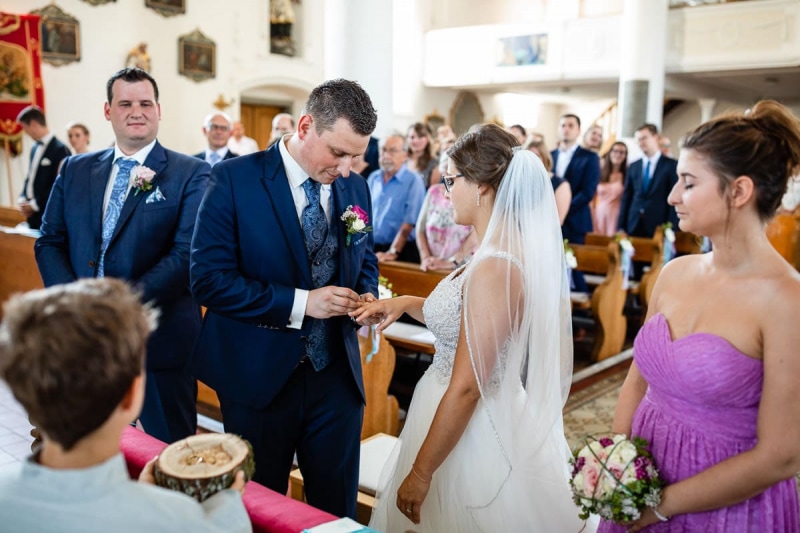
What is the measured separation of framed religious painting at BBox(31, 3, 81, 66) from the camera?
406 inches

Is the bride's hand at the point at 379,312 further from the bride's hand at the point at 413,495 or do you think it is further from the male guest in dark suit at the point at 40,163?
the male guest in dark suit at the point at 40,163

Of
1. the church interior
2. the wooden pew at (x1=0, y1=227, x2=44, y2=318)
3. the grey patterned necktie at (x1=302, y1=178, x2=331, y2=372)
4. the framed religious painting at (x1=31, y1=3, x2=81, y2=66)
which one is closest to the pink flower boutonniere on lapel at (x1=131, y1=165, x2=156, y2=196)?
the grey patterned necktie at (x1=302, y1=178, x2=331, y2=372)

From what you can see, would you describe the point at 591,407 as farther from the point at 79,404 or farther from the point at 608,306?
the point at 79,404

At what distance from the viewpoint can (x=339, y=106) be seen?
2.18m

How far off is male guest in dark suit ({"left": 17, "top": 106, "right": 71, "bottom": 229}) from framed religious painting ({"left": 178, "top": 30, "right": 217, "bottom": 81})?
466 centimetres

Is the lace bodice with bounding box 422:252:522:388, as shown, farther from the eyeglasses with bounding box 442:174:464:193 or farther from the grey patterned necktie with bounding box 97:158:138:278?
the grey patterned necktie with bounding box 97:158:138:278

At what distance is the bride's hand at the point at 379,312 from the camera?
A: 228 centimetres

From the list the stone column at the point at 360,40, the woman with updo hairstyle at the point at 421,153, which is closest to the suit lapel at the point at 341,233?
the woman with updo hairstyle at the point at 421,153

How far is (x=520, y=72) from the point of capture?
49.8 feet

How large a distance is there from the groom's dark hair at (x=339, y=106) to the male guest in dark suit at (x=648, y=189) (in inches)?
240

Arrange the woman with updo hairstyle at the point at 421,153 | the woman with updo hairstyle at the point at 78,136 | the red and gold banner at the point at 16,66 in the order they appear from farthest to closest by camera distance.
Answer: the red and gold banner at the point at 16,66 < the woman with updo hairstyle at the point at 78,136 < the woman with updo hairstyle at the point at 421,153

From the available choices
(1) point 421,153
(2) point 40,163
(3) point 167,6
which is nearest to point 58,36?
(3) point 167,6

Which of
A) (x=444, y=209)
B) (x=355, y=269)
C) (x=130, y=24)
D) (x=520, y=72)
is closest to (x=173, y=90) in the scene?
(x=130, y=24)

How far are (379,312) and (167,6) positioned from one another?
1110 centimetres
